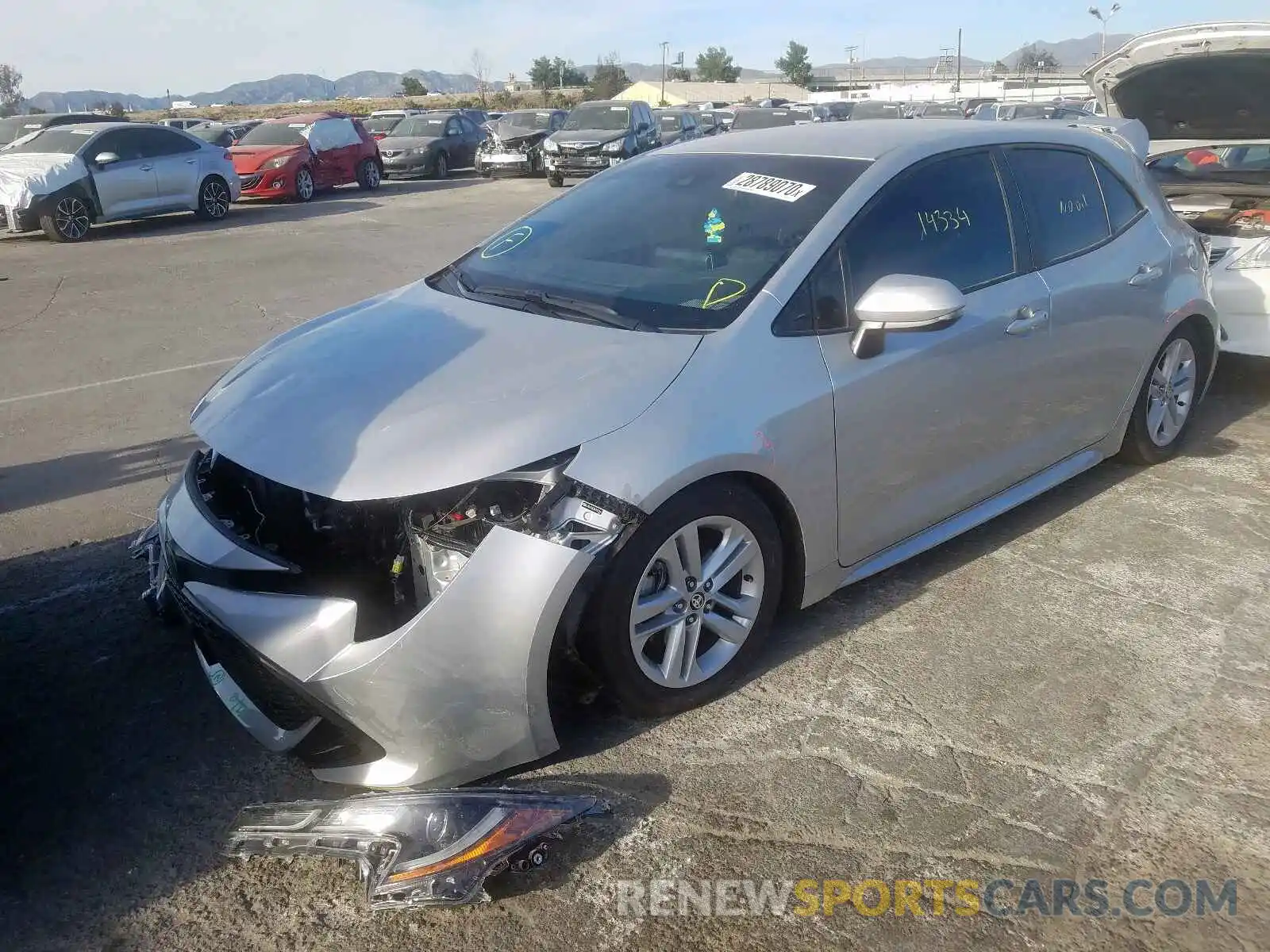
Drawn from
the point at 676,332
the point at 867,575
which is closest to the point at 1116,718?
the point at 867,575

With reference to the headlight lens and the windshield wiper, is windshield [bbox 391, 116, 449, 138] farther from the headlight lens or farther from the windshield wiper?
the windshield wiper

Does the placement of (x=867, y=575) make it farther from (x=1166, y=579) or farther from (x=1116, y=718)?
(x=1166, y=579)

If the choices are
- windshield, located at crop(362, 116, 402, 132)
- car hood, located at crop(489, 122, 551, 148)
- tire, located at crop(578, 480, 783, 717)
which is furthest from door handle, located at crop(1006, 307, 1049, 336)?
windshield, located at crop(362, 116, 402, 132)

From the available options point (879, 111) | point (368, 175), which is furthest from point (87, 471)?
point (879, 111)

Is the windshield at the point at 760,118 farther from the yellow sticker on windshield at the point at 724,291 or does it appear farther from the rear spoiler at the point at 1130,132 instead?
the yellow sticker on windshield at the point at 724,291

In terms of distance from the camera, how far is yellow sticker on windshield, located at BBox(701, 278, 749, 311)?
342 cm

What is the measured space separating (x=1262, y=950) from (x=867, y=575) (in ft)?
5.34

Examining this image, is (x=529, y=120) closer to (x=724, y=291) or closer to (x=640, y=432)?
(x=724, y=291)

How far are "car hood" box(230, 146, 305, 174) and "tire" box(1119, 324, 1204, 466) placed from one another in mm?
17405

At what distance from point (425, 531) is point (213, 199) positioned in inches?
625

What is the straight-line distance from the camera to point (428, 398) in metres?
3.02

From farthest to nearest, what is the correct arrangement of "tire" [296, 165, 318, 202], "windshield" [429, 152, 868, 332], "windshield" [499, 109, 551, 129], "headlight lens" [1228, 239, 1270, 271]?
"windshield" [499, 109, 551, 129] → "tire" [296, 165, 318, 202] → "headlight lens" [1228, 239, 1270, 271] → "windshield" [429, 152, 868, 332]

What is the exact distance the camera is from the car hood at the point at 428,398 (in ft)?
9.14

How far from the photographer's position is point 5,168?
13977 mm
